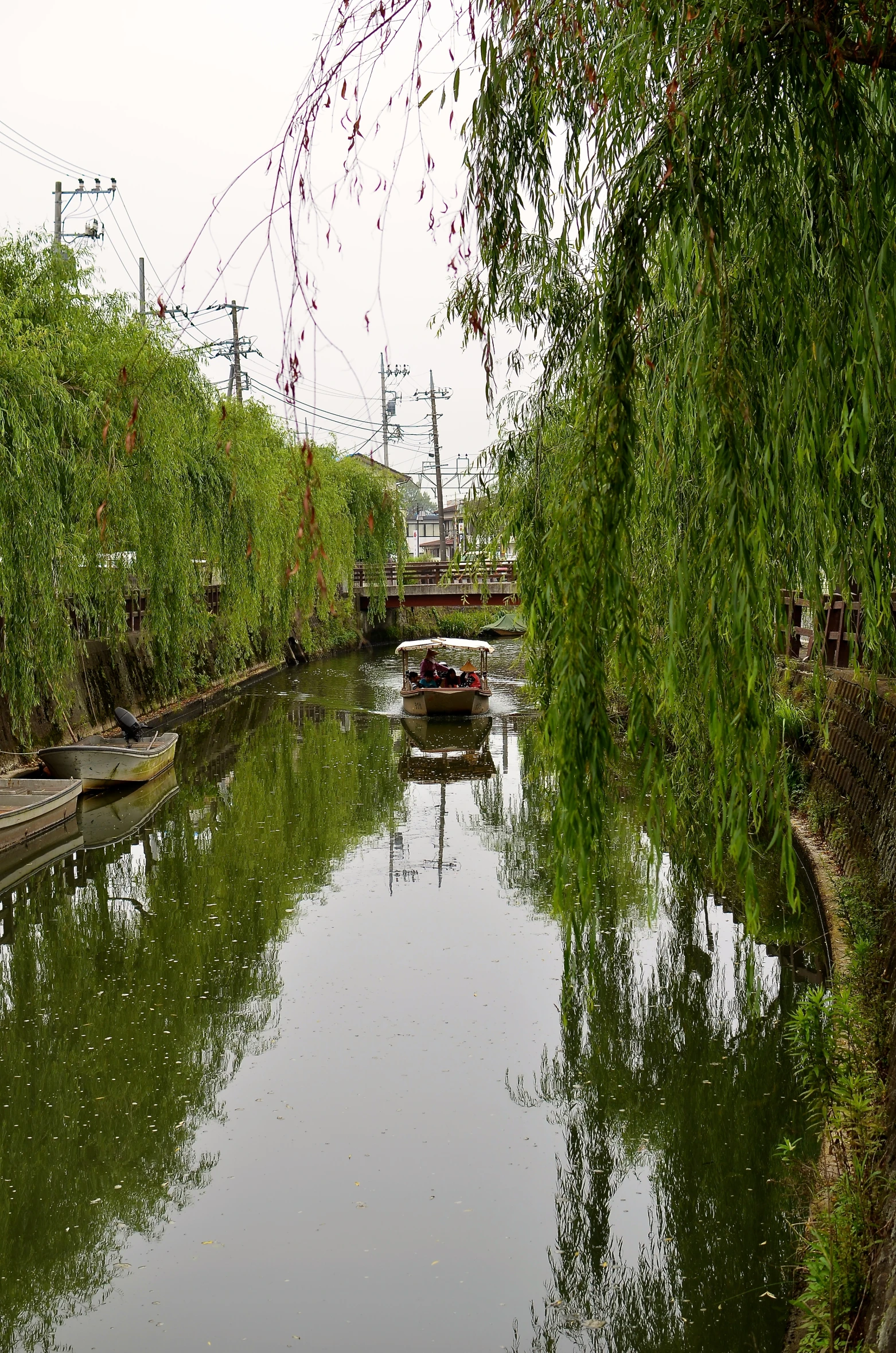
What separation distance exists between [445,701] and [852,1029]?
1634cm

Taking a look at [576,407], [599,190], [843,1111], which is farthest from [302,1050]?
[599,190]

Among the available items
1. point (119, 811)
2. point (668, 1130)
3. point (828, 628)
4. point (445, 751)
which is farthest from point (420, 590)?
point (668, 1130)

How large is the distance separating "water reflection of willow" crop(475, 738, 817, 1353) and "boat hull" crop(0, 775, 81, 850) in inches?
246

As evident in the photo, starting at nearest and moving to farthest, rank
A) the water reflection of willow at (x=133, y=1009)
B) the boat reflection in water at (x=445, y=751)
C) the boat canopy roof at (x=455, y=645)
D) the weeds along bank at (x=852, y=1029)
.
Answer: the weeds along bank at (x=852, y=1029) < the water reflection of willow at (x=133, y=1009) < the boat reflection in water at (x=445, y=751) < the boat canopy roof at (x=455, y=645)

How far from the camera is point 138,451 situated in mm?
15305

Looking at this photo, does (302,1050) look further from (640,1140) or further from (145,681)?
(145,681)

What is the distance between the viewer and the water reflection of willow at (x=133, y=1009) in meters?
5.35

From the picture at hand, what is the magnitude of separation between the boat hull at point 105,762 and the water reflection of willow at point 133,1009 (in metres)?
0.67

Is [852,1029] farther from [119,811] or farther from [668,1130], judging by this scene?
[119,811]

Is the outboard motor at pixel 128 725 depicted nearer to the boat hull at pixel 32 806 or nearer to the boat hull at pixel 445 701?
the boat hull at pixel 32 806

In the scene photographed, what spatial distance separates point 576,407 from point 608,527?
0.98 metres

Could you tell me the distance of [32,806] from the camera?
12.0 metres

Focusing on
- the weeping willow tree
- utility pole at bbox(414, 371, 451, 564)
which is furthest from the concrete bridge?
the weeping willow tree

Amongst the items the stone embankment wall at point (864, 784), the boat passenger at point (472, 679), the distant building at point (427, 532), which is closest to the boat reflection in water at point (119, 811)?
the stone embankment wall at point (864, 784)
